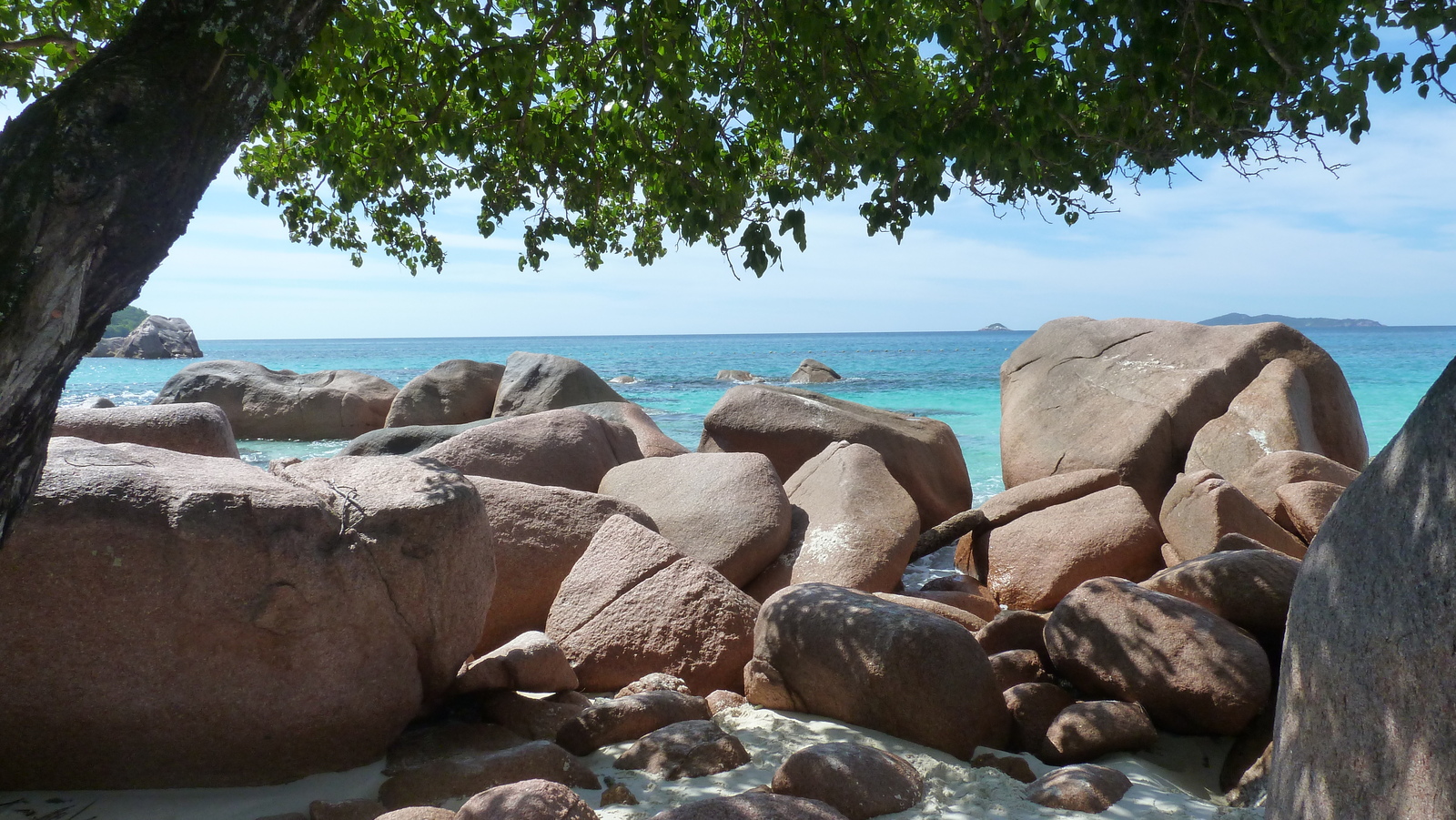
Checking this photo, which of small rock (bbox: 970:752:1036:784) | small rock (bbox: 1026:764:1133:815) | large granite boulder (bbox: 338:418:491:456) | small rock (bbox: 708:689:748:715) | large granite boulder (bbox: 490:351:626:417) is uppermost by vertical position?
large granite boulder (bbox: 490:351:626:417)

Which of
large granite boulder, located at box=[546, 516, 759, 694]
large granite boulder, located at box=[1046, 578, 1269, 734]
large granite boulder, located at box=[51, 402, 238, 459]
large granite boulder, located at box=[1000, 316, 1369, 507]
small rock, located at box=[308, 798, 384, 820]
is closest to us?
small rock, located at box=[308, 798, 384, 820]

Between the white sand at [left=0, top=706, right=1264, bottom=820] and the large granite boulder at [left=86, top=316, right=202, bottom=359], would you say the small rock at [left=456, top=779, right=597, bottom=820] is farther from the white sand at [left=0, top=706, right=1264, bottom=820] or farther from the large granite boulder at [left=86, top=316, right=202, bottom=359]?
the large granite boulder at [left=86, top=316, right=202, bottom=359]

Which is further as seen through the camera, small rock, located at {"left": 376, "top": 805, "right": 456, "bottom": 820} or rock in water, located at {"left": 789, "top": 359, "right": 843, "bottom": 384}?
rock in water, located at {"left": 789, "top": 359, "right": 843, "bottom": 384}

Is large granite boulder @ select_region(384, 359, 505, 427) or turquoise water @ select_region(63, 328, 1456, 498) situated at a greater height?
large granite boulder @ select_region(384, 359, 505, 427)

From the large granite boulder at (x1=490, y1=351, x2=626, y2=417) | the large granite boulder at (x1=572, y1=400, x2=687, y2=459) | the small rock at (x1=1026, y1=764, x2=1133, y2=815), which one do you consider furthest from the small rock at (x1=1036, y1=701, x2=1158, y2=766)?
the large granite boulder at (x1=490, y1=351, x2=626, y2=417)

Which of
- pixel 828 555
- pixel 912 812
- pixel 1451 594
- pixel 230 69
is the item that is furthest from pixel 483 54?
pixel 828 555

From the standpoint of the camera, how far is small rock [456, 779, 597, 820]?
3211mm

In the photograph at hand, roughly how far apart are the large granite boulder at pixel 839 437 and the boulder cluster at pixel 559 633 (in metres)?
2.34

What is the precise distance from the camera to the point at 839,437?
10.4 meters

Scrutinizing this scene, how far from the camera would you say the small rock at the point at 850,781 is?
3672 mm

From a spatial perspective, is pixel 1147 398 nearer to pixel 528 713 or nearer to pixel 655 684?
pixel 655 684

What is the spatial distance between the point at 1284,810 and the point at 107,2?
7.27 metres

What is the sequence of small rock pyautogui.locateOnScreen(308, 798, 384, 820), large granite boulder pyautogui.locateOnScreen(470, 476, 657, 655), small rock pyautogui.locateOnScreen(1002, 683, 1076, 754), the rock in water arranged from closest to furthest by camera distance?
small rock pyautogui.locateOnScreen(308, 798, 384, 820)
small rock pyautogui.locateOnScreen(1002, 683, 1076, 754)
large granite boulder pyautogui.locateOnScreen(470, 476, 657, 655)
the rock in water

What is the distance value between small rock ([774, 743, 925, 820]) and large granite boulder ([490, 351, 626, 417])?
42.7 ft
